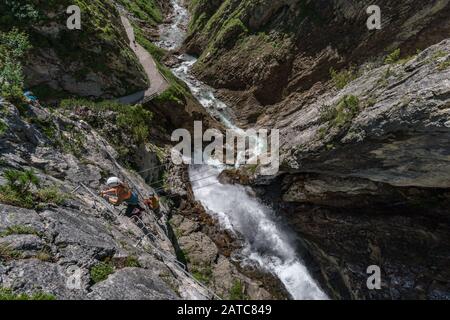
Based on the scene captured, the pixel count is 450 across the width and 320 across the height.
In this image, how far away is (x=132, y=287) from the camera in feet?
24.5

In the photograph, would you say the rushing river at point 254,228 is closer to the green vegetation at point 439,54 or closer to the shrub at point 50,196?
the shrub at point 50,196

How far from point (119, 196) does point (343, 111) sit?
418 inches

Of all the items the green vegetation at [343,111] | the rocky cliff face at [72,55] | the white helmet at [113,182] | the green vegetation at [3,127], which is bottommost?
the white helmet at [113,182]

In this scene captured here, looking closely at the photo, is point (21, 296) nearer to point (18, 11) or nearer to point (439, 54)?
point (439, 54)

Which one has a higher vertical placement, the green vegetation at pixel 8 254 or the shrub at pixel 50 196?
the shrub at pixel 50 196

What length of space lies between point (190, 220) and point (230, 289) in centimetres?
521

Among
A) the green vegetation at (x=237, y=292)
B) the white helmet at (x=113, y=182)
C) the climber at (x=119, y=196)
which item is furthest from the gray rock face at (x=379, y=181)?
the white helmet at (x=113, y=182)

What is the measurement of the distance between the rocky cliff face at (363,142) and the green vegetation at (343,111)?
52mm

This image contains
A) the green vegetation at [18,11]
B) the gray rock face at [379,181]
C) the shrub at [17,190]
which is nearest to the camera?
the shrub at [17,190]

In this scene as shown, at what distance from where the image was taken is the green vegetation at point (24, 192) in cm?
827

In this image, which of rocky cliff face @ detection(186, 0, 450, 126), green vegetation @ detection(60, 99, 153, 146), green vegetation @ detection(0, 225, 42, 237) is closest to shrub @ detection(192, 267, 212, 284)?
green vegetation @ detection(60, 99, 153, 146)

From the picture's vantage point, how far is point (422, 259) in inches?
627

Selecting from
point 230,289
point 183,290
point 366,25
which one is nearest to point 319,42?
point 366,25

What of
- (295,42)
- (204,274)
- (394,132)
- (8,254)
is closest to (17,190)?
(8,254)
